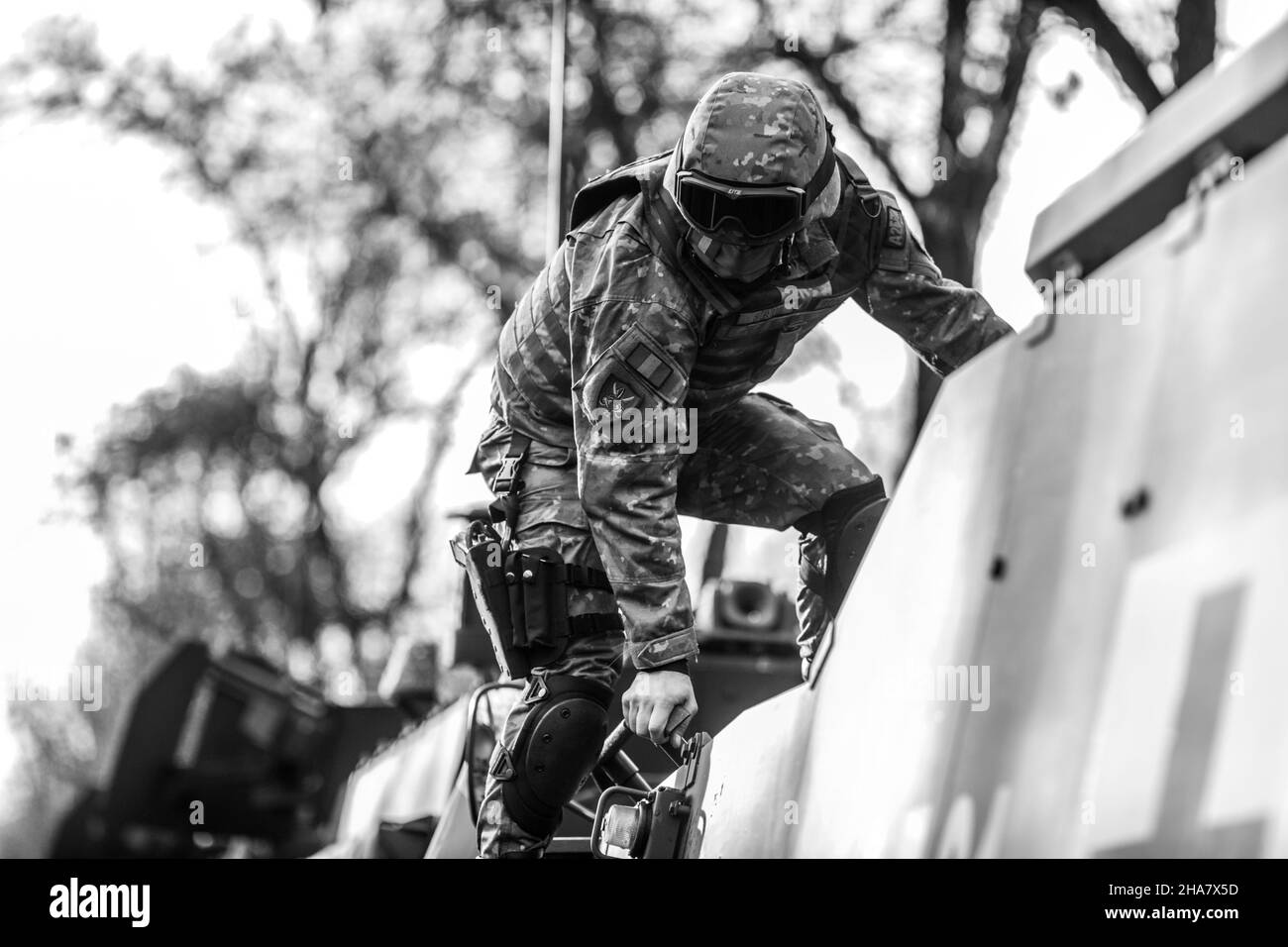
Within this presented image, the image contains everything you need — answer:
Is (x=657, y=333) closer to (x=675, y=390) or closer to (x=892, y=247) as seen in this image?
(x=675, y=390)

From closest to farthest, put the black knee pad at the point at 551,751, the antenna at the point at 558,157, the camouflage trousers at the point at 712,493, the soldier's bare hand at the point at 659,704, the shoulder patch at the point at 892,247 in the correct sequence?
the soldier's bare hand at the point at 659,704, the black knee pad at the point at 551,751, the camouflage trousers at the point at 712,493, the shoulder patch at the point at 892,247, the antenna at the point at 558,157

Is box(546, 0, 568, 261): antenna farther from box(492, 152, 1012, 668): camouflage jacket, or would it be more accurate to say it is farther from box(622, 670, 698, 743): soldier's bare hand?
box(622, 670, 698, 743): soldier's bare hand

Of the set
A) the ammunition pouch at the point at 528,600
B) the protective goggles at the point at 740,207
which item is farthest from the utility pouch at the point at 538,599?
→ the protective goggles at the point at 740,207

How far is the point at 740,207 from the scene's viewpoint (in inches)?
129

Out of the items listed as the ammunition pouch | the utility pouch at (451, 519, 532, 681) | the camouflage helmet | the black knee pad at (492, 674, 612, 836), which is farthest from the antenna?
the camouflage helmet

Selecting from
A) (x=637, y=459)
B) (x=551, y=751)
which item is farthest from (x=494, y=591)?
(x=637, y=459)

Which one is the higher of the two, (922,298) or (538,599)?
(922,298)

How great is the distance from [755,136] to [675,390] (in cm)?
50

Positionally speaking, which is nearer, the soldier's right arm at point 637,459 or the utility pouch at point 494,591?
the soldier's right arm at point 637,459

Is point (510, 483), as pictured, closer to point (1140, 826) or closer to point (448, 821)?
point (448, 821)

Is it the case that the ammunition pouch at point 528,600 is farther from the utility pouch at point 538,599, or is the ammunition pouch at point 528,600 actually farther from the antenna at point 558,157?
the antenna at point 558,157

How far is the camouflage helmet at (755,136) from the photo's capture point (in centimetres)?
327

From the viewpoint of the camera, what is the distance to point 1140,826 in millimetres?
1663
